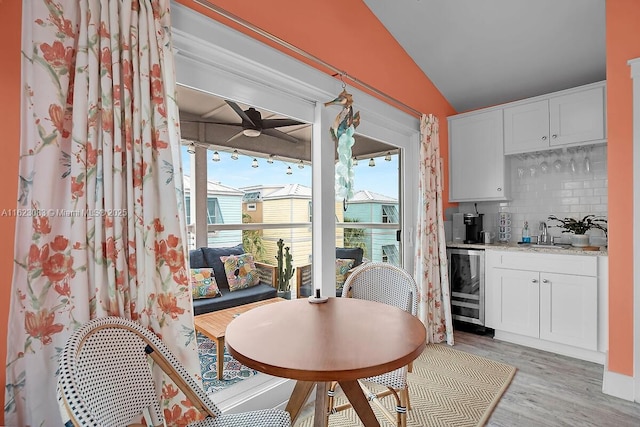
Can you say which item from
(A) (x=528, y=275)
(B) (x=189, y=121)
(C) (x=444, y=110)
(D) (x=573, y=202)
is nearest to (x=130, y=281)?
(B) (x=189, y=121)

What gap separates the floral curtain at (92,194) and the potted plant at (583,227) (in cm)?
336

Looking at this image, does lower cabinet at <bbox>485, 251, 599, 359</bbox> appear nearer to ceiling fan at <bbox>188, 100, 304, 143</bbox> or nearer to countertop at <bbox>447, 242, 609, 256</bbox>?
countertop at <bbox>447, 242, 609, 256</bbox>

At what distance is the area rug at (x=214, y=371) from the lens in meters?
2.07

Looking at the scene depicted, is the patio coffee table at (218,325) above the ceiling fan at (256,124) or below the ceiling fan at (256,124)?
below

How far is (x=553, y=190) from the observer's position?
135 inches

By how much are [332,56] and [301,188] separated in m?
0.98

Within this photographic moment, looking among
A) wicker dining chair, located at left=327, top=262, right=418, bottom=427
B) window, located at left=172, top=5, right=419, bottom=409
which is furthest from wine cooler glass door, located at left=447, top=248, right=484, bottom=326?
wicker dining chair, located at left=327, top=262, right=418, bottom=427

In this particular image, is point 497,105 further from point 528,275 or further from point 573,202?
point 528,275

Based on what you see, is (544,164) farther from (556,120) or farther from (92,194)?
(92,194)

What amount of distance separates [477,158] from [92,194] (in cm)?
354

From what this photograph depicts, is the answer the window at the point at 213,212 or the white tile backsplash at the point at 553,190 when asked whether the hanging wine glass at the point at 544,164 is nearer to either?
the white tile backsplash at the point at 553,190

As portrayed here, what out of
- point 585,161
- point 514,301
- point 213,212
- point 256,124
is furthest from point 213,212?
point 585,161

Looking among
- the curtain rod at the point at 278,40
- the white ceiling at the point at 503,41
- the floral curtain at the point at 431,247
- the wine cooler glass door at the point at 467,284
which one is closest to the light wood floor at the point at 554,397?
the floral curtain at the point at 431,247

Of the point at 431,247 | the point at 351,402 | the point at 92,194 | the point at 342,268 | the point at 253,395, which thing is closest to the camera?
the point at 92,194
